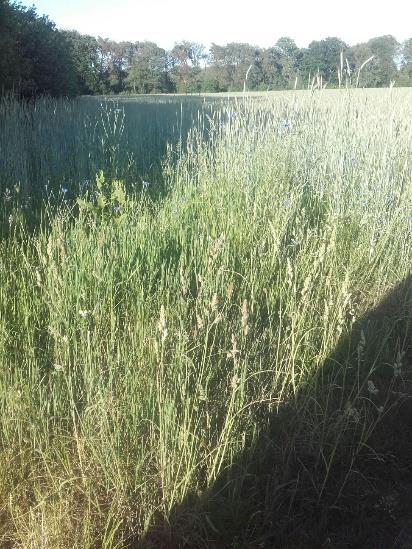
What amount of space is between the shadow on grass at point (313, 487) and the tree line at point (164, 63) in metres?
3.04

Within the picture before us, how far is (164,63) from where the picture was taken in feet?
76.7

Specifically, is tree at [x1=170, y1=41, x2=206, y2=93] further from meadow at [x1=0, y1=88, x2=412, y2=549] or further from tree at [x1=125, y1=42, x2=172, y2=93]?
meadow at [x1=0, y1=88, x2=412, y2=549]

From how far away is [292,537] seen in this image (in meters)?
1.83

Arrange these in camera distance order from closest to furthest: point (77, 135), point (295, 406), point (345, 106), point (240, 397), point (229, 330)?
point (240, 397)
point (295, 406)
point (229, 330)
point (345, 106)
point (77, 135)

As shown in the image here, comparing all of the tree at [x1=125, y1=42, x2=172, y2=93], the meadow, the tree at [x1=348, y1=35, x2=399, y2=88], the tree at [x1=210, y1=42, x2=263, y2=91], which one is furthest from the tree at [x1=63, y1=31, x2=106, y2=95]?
the meadow

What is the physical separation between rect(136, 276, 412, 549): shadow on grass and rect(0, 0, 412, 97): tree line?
3041mm

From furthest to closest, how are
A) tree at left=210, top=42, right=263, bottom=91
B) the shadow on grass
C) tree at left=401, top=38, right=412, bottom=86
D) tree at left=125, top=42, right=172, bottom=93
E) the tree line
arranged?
tree at left=125, top=42, right=172, bottom=93 < tree at left=210, top=42, right=263, bottom=91 < tree at left=401, top=38, right=412, bottom=86 < the tree line < the shadow on grass

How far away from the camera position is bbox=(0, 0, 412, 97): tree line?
6.00 meters

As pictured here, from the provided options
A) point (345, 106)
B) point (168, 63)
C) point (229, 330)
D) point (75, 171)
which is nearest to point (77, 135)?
point (75, 171)

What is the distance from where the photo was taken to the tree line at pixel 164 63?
600cm

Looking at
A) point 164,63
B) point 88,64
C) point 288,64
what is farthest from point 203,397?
point 164,63

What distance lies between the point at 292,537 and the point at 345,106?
3.79 meters

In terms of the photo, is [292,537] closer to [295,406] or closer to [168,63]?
[295,406]

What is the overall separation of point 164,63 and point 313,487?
23.6 metres
